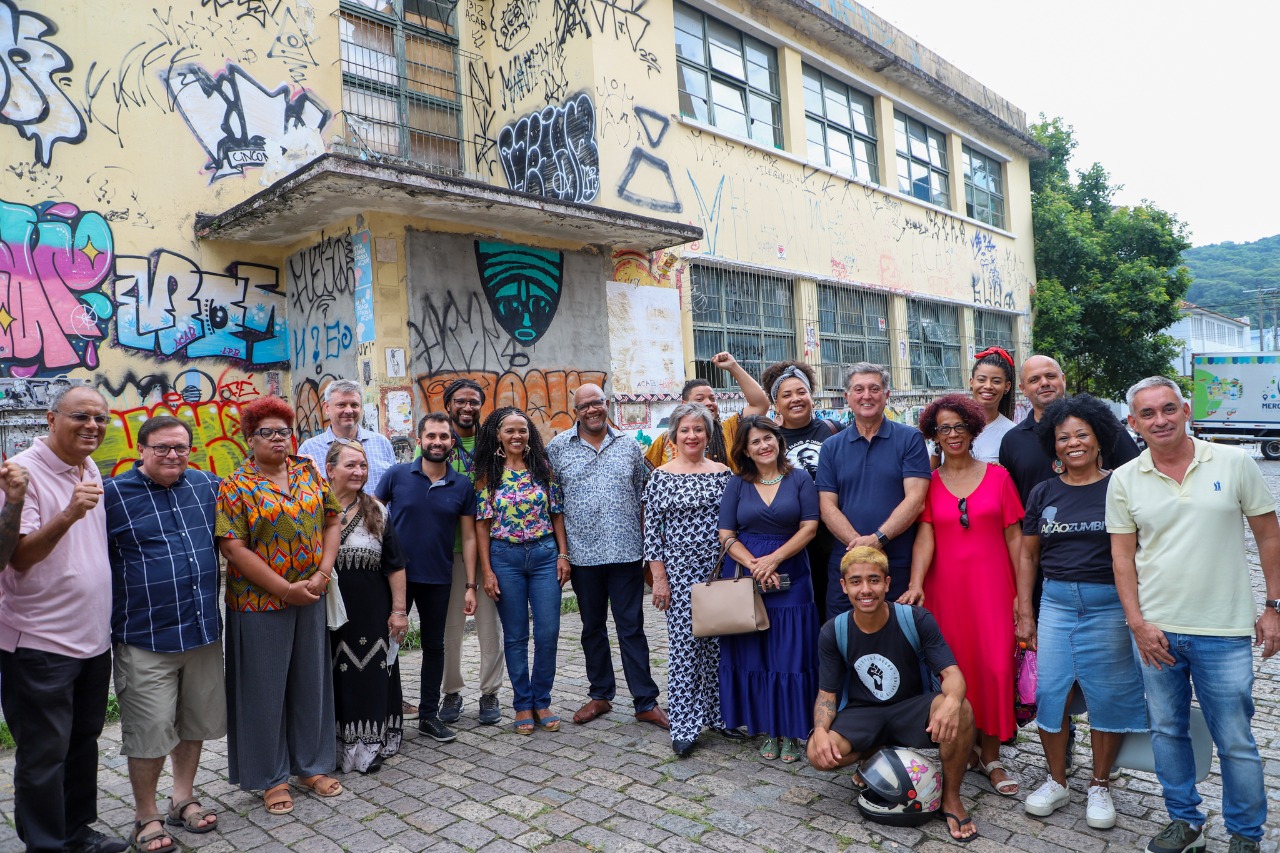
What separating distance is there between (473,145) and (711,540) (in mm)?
8393

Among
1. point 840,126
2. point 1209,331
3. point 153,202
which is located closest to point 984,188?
point 840,126

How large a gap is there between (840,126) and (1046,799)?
40.3 feet

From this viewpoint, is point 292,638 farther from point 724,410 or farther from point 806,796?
point 724,410

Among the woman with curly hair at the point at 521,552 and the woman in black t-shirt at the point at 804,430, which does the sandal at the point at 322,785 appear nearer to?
the woman with curly hair at the point at 521,552

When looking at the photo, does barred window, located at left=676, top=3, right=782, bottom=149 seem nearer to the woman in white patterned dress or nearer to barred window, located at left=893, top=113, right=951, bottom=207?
barred window, located at left=893, top=113, right=951, bottom=207

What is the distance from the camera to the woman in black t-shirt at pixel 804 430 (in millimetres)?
4512

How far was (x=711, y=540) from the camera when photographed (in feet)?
14.7

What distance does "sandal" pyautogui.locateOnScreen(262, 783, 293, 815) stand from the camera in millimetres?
3773

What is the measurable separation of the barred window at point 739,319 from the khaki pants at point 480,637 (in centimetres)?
643

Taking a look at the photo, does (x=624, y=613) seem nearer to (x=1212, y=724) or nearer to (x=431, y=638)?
(x=431, y=638)

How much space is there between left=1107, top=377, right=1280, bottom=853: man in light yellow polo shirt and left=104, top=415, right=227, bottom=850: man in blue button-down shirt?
12.5 ft

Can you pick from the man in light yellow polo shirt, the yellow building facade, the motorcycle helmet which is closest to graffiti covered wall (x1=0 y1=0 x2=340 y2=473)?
the yellow building facade

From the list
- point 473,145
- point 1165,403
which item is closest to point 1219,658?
point 1165,403

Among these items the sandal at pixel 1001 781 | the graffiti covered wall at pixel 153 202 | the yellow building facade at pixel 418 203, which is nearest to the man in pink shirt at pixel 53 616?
the sandal at pixel 1001 781
